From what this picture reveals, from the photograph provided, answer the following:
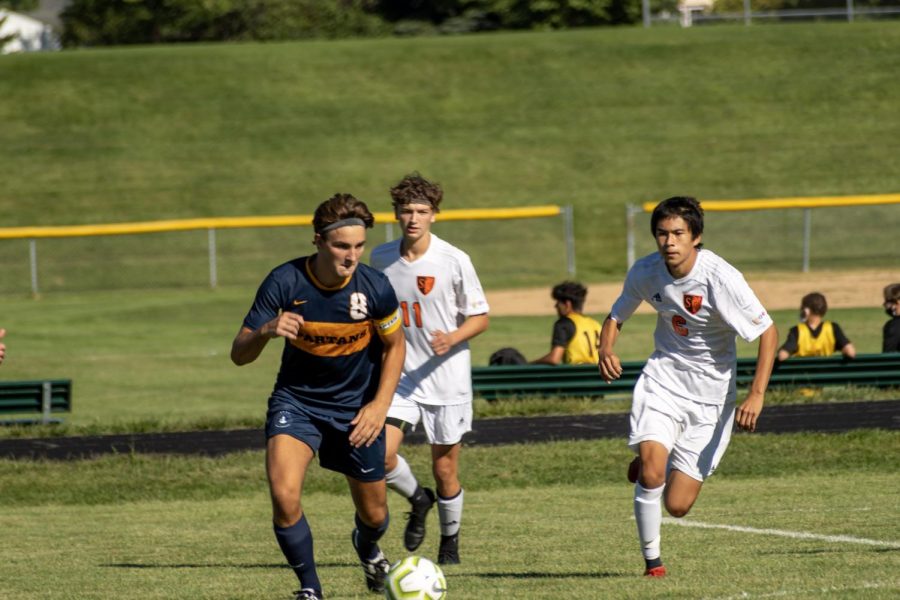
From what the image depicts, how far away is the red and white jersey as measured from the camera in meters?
7.71

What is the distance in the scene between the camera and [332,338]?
7.11 meters

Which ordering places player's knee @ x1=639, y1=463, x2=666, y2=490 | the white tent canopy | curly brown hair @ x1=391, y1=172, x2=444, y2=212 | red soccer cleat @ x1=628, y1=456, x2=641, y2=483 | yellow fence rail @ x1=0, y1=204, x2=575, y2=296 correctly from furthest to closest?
the white tent canopy
yellow fence rail @ x1=0, y1=204, x2=575, y2=296
curly brown hair @ x1=391, y1=172, x2=444, y2=212
red soccer cleat @ x1=628, y1=456, x2=641, y2=483
player's knee @ x1=639, y1=463, x2=666, y2=490

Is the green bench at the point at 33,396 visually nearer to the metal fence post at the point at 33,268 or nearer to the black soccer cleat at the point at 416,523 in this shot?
the black soccer cleat at the point at 416,523

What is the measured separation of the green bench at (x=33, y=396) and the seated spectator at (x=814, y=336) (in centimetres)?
809

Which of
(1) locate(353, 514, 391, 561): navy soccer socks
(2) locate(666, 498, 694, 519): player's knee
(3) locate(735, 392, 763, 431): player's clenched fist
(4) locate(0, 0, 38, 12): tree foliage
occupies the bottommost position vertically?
(1) locate(353, 514, 391, 561): navy soccer socks

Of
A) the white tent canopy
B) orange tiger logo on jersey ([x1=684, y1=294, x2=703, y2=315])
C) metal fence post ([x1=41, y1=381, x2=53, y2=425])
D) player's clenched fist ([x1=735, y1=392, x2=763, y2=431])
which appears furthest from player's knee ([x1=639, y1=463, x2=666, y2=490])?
the white tent canopy

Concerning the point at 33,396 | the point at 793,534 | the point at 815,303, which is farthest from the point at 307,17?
the point at 793,534

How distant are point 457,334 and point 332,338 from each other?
6.25 feet

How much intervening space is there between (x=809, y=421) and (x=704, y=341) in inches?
303

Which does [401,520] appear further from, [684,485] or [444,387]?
[684,485]

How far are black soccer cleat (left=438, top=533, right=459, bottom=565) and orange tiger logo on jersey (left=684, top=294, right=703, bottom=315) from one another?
2218 millimetres

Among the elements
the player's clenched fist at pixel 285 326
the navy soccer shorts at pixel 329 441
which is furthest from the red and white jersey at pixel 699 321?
the player's clenched fist at pixel 285 326

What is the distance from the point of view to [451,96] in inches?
1946

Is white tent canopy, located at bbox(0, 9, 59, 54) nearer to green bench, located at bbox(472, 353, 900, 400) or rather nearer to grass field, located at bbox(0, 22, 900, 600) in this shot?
grass field, located at bbox(0, 22, 900, 600)
